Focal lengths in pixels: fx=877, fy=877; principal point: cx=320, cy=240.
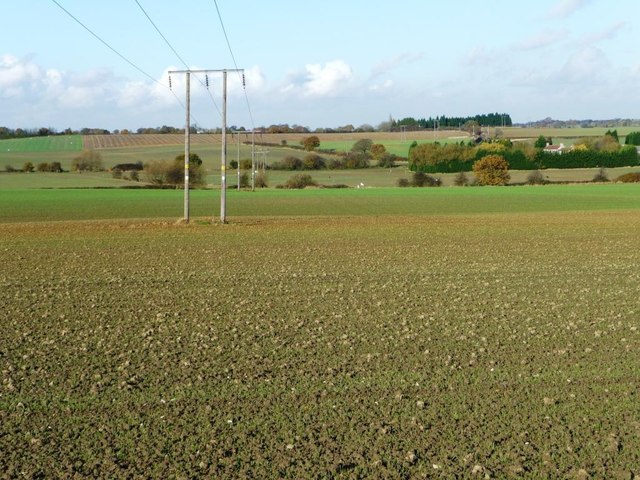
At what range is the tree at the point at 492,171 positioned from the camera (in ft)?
330

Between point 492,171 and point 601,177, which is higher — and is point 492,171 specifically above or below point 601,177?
above

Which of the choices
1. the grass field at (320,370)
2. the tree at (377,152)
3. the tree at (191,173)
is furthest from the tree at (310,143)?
the grass field at (320,370)

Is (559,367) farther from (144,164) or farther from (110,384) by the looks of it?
(144,164)

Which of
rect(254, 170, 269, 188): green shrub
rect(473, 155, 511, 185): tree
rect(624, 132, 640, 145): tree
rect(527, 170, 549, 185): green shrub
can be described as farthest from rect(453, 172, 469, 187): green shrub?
rect(624, 132, 640, 145): tree

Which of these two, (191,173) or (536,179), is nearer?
(191,173)

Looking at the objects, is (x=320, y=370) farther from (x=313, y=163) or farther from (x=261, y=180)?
(x=313, y=163)

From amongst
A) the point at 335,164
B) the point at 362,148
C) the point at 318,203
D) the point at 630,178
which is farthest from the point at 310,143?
the point at 318,203

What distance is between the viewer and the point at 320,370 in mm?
10789

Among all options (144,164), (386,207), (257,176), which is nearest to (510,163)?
(257,176)

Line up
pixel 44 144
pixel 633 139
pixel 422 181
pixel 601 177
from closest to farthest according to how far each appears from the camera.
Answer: pixel 422 181 → pixel 601 177 → pixel 44 144 → pixel 633 139

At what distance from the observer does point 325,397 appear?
31.2 feet

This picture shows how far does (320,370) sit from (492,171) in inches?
3671

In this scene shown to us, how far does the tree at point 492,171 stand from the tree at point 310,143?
1495 inches

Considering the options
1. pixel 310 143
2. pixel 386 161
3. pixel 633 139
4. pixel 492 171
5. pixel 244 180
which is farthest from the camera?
pixel 633 139
